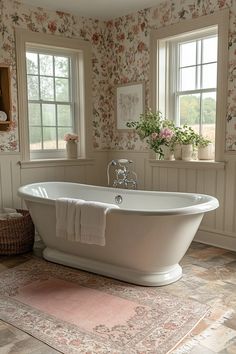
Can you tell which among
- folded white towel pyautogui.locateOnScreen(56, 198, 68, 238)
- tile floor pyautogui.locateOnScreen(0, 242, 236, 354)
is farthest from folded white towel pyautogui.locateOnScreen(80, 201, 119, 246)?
tile floor pyautogui.locateOnScreen(0, 242, 236, 354)

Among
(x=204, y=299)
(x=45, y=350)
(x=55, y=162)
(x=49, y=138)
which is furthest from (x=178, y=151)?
(x=45, y=350)

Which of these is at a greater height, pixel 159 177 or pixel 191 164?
pixel 191 164

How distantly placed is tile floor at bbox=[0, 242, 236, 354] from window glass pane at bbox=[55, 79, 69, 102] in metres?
1.85

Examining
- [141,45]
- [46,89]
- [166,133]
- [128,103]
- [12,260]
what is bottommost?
[12,260]

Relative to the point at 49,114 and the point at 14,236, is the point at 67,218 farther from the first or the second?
the point at 49,114

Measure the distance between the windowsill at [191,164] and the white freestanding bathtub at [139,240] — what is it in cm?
59

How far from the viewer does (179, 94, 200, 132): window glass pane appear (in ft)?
12.8

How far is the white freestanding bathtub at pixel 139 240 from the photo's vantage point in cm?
257

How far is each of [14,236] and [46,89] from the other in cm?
182

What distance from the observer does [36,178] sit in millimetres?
4133

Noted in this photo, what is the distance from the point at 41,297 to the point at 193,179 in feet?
6.57

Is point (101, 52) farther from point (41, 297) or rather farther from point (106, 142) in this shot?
point (41, 297)

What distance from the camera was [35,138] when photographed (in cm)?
424

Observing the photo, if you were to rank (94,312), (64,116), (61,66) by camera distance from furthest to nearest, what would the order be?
(64,116) < (61,66) < (94,312)
